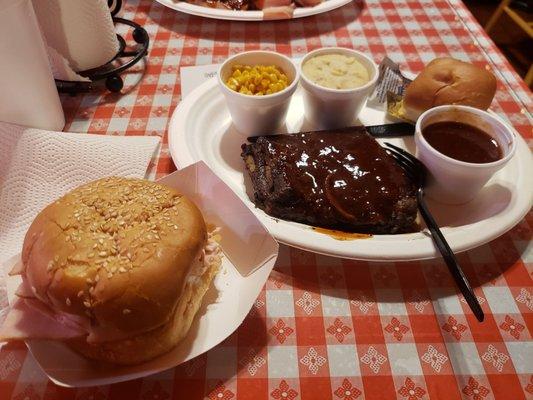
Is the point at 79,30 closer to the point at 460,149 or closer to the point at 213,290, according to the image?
the point at 213,290

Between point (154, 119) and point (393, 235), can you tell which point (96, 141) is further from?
point (393, 235)

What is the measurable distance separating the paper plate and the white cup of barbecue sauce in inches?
24.5

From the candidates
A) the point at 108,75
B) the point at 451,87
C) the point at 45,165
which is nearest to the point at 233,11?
the point at 108,75

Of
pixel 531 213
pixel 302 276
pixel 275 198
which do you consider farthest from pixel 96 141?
pixel 531 213

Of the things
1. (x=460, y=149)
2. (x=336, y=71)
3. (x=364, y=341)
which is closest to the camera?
(x=364, y=341)

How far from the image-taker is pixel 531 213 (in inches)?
54.7

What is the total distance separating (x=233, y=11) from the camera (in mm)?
2240

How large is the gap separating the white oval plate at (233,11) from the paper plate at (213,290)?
53.7 inches

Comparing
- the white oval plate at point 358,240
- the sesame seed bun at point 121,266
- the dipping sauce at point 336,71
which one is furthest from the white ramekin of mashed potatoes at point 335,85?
the sesame seed bun at point 121,266

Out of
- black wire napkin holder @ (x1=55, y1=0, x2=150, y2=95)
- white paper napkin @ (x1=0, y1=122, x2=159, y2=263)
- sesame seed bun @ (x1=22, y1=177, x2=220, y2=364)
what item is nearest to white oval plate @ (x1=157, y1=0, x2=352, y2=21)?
black wire napkin holder @ (x1=55, y1=0, x2=150, y2=95)

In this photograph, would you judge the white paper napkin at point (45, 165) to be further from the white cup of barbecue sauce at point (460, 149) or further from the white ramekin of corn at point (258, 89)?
the white cup of barbecue sauce at point (460, 149)

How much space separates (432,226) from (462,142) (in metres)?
0.34

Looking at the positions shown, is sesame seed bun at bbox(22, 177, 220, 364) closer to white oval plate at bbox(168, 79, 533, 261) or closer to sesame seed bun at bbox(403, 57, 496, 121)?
white oval plate at bbox(168, 79, 533, 261)

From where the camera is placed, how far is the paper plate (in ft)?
2.86
